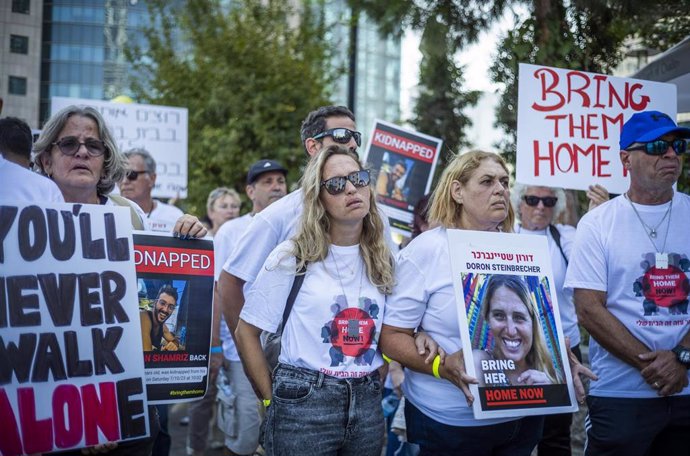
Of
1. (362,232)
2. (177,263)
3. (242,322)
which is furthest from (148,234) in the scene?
(362,232)

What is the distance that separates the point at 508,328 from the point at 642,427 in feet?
3.24

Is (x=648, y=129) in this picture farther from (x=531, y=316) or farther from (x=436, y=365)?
(x=436, y=365)

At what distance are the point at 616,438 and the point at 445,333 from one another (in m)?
1.04

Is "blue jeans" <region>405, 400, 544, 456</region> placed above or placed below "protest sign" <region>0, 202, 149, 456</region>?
below

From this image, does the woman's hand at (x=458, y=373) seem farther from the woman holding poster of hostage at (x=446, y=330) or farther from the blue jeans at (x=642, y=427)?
the blue jeans at (x=642, y=427)

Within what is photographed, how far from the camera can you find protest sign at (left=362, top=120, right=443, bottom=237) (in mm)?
6379

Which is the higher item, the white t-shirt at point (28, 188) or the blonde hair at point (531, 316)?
the white t-shirt at point (28, 188)

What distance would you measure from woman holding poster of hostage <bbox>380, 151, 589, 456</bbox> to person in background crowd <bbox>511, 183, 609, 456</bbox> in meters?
1.37

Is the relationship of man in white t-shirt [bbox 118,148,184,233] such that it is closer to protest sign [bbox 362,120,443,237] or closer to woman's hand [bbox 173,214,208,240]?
protest sign [bbox 362,120,443,237]

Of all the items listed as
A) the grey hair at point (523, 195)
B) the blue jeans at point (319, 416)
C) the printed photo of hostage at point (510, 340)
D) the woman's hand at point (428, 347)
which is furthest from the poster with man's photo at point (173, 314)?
the grey hair at point (523, 195)

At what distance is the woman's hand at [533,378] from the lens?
2.92 meters

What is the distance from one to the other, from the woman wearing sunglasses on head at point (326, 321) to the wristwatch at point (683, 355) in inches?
55.3

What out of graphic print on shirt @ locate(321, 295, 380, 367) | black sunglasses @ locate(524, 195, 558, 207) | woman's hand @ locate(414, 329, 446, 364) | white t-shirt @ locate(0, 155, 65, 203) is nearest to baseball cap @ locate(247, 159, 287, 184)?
black sunglasses @ locate(524, 195, 558, 207)

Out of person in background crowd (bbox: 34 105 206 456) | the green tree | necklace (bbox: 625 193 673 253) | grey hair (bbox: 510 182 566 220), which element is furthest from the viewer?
the green tree
